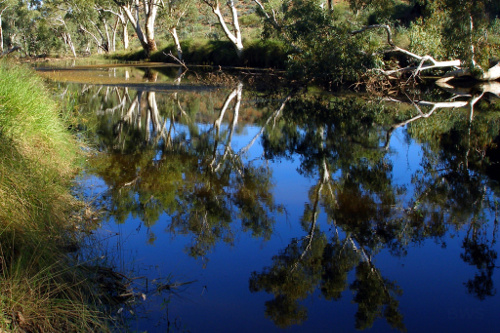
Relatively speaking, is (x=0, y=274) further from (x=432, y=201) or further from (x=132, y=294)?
(x=432, y=201)

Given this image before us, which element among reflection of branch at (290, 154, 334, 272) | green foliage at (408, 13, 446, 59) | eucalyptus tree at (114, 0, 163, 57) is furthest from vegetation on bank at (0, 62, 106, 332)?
eucalyptus tree at (114, 0, 163, 57)

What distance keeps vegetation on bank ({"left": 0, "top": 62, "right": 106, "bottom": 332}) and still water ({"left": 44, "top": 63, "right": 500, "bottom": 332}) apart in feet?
1.15

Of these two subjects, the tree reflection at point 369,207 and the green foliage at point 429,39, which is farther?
the green foliage at point 429,39

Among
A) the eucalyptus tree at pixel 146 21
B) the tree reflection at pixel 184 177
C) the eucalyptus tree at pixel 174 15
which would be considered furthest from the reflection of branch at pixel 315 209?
the eucalyptus tree at pixel 146 21

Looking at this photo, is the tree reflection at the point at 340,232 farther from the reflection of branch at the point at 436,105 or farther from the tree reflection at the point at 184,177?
the reflection of branch at the point at 436,105

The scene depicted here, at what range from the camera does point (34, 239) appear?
12.7 feet

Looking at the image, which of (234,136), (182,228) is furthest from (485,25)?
(182,228)

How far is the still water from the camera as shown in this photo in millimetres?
3957

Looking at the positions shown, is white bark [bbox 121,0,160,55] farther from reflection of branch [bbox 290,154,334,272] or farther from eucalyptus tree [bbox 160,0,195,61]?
reflection of branch [bbox 290,154,334,272]

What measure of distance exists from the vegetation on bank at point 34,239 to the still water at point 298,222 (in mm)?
352

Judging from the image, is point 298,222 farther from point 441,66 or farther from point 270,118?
point 441,66

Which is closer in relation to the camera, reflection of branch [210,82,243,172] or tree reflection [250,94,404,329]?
tree reflection [250,94,404,329]

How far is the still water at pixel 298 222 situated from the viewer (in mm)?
3957

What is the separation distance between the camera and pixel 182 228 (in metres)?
5.46
